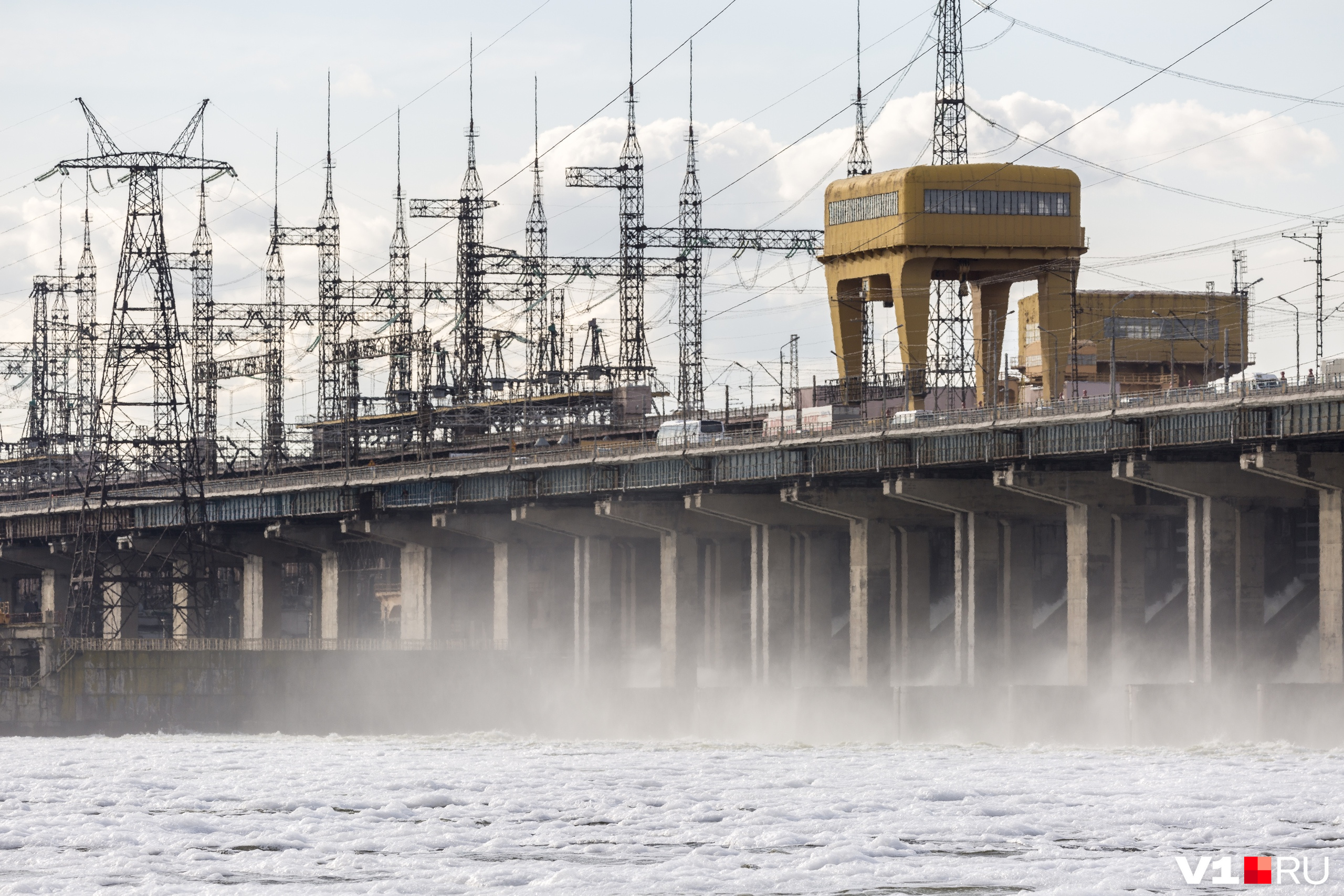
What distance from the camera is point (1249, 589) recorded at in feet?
289

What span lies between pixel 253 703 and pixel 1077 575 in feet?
162

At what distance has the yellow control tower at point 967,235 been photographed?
5197 inches

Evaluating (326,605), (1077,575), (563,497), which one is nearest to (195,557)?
(326,605)

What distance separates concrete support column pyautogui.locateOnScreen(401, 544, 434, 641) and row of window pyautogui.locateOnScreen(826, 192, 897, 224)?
3865 centimetres

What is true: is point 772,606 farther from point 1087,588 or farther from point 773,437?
point 1087,588

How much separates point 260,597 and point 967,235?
6570 cm

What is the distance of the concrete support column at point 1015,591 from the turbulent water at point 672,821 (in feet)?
68.7

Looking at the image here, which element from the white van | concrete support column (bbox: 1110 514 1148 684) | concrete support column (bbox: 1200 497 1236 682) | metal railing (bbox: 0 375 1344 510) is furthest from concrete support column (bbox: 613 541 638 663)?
concrete support column (bbox: 1200 497 1236 682)

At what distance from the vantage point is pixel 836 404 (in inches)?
5281

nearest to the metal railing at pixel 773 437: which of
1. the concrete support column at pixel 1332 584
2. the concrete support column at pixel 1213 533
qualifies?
the concrete support column at pixel 1213 533

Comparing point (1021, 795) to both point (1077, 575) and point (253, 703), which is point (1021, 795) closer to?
point (1077, 575)

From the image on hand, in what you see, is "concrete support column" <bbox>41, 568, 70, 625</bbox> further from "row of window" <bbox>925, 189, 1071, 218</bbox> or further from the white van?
"row of window" <bbox>925, 189, 1071, 218</bbox>

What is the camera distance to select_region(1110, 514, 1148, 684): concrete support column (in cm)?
9712

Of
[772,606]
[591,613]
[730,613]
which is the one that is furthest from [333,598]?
[772,606]
